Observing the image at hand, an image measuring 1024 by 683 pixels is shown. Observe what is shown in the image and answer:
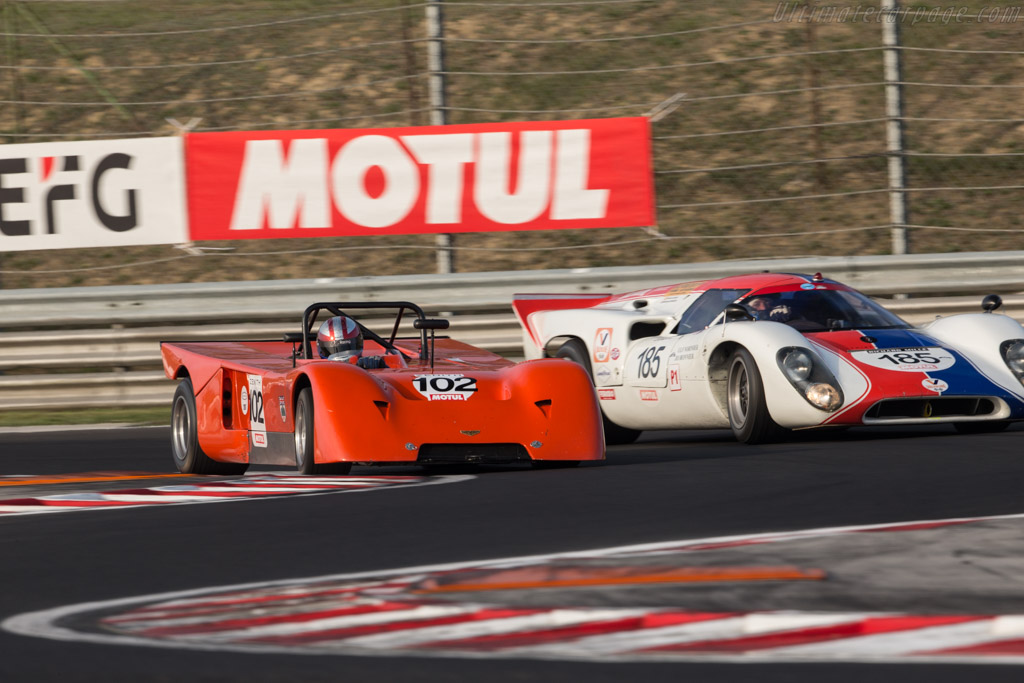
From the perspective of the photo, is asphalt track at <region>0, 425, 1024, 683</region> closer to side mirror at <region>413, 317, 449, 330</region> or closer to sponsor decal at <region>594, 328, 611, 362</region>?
side mirror at <region>413, 317, 449, 330</region>

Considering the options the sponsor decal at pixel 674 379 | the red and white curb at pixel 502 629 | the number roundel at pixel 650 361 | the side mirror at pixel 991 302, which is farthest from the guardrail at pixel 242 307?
the red and white curb at pixel 502 629

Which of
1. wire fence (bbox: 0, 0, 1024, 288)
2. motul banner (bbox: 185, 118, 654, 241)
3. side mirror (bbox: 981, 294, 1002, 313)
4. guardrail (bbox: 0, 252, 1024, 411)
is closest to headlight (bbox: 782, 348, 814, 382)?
side mirror (bbox: 981, 294, 1002, 313)

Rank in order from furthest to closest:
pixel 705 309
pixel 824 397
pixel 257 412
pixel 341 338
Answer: pixel 705 309 → pixel 824 397 → pixel 341 338 → pixel 257 412

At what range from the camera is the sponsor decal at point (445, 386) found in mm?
7641

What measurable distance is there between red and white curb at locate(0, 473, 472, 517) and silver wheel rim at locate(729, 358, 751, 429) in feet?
7.80

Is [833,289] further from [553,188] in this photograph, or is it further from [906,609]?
[906,609]

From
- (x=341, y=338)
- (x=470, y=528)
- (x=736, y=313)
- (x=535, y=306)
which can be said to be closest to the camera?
(x=470, y=528)

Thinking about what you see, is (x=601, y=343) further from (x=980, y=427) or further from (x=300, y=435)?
(x=300, y=435)

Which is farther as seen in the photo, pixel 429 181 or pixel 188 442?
pixel 429 181

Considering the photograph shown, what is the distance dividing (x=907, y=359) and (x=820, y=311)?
0.79m

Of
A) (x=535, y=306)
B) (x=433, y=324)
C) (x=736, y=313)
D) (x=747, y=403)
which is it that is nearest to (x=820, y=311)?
(x=736, y=313)

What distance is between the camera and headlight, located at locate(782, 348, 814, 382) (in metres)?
8.91

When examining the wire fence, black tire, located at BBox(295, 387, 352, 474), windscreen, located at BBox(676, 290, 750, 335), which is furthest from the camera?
the wire fence

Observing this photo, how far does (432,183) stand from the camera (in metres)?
12.7
